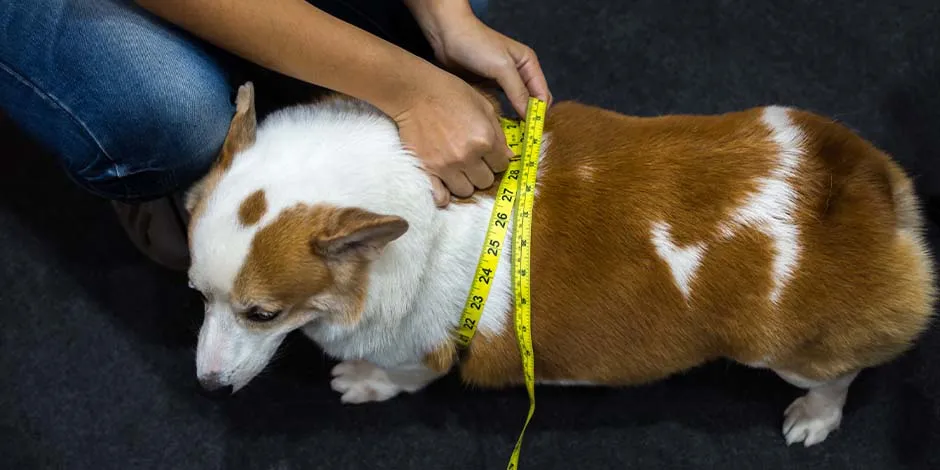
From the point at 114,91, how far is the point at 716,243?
0.99 metres

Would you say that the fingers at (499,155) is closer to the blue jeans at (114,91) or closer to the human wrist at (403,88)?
the human wrist at (403,88)

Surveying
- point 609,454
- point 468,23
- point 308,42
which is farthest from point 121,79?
point 609,454

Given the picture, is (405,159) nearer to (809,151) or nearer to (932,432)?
(809,151)

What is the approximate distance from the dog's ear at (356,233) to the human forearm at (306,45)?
8.9 inches

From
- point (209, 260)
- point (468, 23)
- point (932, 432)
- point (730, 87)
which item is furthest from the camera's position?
point (730, 87)

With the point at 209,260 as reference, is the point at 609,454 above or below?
below

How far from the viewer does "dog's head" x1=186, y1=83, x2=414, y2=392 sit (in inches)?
43.4

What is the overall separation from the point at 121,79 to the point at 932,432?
180 cm

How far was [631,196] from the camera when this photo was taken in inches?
47.9

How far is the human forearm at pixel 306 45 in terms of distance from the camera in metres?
1.15

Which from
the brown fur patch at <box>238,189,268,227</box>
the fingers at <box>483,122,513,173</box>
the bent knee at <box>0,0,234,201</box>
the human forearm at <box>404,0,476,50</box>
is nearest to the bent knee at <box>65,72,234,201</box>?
the bent knee at <box>0,0,234,201</box>

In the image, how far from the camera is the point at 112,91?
123 centimetres

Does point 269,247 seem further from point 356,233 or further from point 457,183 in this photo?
point 457,183

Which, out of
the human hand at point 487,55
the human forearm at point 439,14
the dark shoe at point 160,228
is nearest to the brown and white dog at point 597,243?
the human hand at point 487,55
